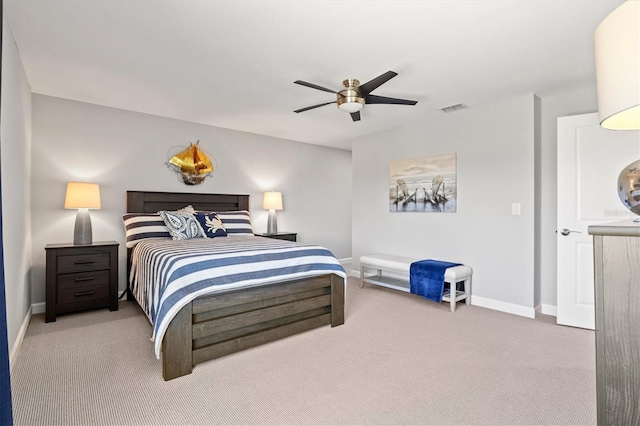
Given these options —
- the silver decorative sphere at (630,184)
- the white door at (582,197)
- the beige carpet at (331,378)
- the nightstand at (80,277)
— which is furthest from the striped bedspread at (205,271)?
the silver decorative sphere at (630,184)

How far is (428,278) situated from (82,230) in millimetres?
3877

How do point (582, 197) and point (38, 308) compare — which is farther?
point (38, 308)

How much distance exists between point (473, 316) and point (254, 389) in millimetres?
2475

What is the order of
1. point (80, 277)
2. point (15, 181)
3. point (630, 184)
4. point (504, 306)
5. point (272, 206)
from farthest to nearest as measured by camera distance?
point (272, 206) < point (504, 306) < point (80, 277) < point (15, 181) < point (630, 184)

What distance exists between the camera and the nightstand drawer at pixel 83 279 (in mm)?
3342

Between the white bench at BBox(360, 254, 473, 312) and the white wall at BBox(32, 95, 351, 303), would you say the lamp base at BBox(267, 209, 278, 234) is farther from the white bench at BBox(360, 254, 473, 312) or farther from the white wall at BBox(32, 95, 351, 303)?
the white bench at BBox(360, 254, 473, 312)

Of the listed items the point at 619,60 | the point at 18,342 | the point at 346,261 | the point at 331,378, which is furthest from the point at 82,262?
the point at 346,261

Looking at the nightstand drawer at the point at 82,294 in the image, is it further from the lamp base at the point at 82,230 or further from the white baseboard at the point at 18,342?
the lamp base at the point at 82,230

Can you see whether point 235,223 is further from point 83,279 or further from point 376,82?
point 376,82

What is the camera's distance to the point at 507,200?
3697 mm

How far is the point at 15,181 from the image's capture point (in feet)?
8.82

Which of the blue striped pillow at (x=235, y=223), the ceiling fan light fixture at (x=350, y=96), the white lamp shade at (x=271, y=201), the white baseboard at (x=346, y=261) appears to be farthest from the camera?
the white baseboard at (x=346, y=261)

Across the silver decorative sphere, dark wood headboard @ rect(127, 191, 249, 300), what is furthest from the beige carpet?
dark wood headboard @ rect(127, 191, 249, 300)

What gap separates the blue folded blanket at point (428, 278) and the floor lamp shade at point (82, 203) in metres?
3.70
